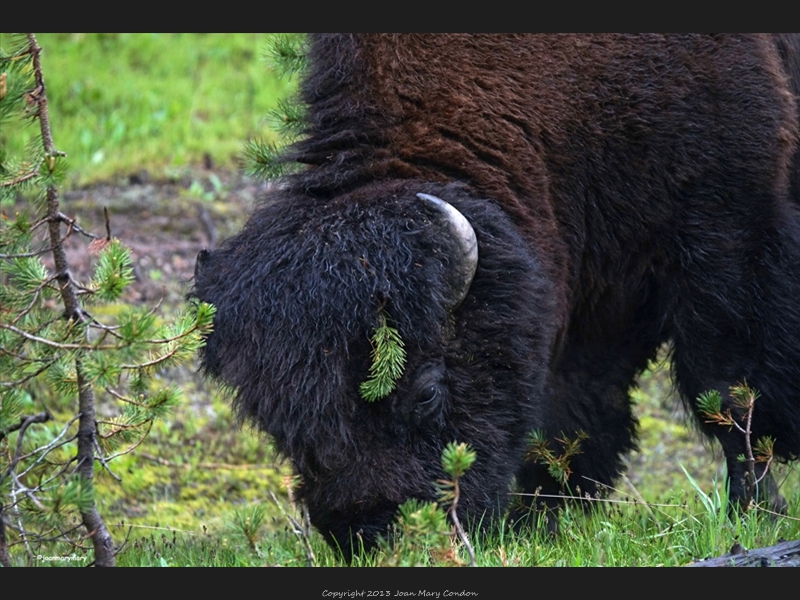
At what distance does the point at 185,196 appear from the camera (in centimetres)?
963

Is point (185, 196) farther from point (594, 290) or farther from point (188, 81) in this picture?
point (594, 290)

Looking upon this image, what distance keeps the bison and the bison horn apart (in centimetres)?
1

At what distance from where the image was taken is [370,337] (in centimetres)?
400

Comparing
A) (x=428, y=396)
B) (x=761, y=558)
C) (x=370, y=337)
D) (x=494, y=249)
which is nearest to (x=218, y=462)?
(x=428, y=396)

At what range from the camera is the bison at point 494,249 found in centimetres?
403

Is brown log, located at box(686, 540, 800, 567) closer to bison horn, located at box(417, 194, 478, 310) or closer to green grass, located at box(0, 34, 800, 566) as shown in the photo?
green grass, located at box(0, 34, 800, 566)

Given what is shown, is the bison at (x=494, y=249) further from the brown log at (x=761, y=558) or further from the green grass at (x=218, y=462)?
the brown log at (x=761, y=558)

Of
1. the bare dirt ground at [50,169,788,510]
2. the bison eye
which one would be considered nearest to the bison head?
the bison eye

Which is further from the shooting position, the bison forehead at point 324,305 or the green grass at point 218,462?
the green grass at point 218,462

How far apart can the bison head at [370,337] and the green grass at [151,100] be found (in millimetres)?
6368

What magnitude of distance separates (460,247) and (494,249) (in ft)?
0.88

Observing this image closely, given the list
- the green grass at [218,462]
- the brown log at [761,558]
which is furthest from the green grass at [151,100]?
the brown log at [761,558]

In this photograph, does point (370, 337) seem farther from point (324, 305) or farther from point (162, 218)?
point (162, 218)

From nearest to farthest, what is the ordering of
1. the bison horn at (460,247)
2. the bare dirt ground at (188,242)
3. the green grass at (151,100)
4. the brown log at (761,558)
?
the brown log at (761,558)
the bison horn at (460,247)
the bare dirt ground at (188,242)
the green grass at (151,100)
